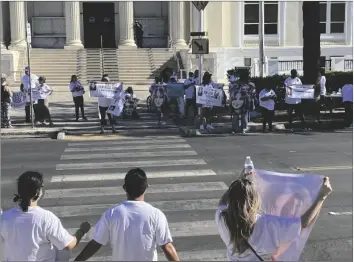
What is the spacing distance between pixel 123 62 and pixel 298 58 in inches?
477

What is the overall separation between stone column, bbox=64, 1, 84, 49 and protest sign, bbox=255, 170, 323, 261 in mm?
32025

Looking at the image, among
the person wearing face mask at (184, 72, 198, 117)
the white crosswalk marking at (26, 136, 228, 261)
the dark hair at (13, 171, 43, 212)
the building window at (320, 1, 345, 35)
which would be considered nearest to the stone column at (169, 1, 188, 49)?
the building window at (320, 1, 345, 35)

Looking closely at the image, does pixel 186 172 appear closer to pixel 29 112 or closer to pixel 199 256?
pixel 199 256

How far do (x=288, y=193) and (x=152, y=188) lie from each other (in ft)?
Answer: 19.2

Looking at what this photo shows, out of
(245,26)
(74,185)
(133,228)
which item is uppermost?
(245,26)

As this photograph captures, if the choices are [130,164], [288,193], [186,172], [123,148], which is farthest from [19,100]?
[288,193]

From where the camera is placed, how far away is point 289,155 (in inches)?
505

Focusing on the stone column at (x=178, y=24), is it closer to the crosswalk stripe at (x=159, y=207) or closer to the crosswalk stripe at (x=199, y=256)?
the crosswalk stripe at (x=159, y=207)

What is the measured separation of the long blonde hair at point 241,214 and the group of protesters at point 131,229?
0.01 meters

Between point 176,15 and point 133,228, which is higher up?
point 176,15

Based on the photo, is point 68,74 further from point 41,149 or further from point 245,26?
point 41,149

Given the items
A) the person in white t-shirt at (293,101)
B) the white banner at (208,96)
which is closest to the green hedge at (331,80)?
the person in white t-shirt at (293,101)

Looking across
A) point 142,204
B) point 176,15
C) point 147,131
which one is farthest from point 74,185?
point 176,15

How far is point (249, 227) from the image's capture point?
348 cm
